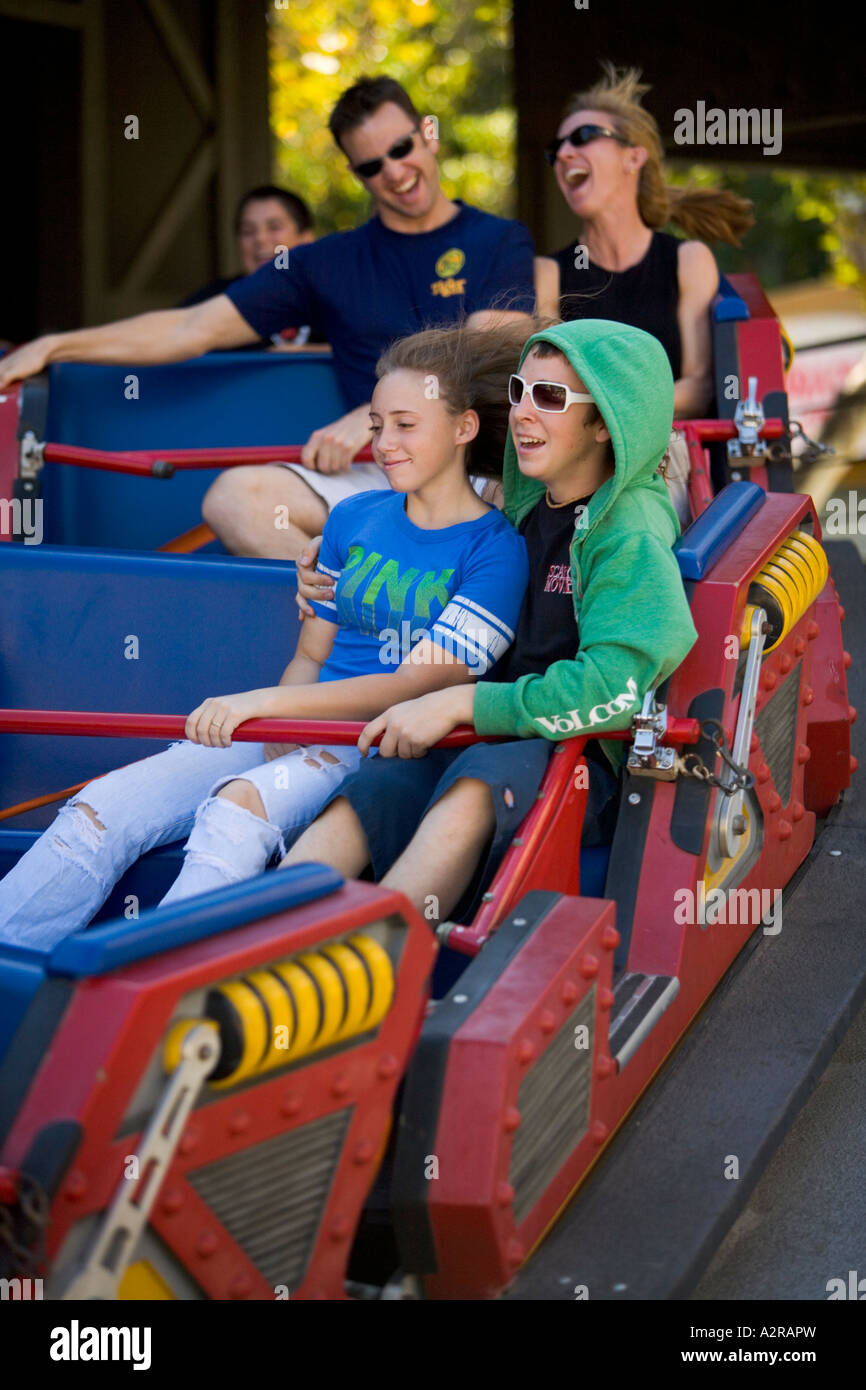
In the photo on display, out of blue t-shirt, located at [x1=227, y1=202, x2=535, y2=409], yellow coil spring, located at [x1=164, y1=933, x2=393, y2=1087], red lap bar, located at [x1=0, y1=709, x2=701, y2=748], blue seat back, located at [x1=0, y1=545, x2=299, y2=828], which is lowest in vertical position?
yellow coil spring, located at [x1=164, y1=933, x2=393, y2=1087]

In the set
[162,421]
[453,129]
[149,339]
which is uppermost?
[453,129]

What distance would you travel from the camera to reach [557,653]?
2240 millimetres

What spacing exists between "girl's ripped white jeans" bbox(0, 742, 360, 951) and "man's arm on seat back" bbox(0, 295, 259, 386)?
1.30 metres

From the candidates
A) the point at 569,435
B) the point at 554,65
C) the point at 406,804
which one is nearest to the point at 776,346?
the point at 569,435

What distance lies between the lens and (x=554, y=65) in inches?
256

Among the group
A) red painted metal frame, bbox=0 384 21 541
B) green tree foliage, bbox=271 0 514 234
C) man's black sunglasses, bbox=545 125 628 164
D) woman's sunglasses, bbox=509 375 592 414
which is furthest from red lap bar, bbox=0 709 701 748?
green tree foliage, bbox=271 0 514 234

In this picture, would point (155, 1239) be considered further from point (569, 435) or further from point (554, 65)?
point (554, 65)

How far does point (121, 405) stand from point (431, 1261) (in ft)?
8.06

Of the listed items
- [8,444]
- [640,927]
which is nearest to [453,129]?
[8,444]

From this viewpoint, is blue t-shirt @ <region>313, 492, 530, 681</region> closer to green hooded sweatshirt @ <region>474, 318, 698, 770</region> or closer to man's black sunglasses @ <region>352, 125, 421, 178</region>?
green hooded sweatshirt @ <region>474, 318, 698, 770</region>

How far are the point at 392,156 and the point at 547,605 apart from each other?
4.84 ft

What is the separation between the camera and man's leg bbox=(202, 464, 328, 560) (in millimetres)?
3236

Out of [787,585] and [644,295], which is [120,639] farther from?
[644,295]

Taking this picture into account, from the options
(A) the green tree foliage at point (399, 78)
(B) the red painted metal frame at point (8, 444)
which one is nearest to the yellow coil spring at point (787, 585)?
(B) the red painted metal frame at point (8, 444)
